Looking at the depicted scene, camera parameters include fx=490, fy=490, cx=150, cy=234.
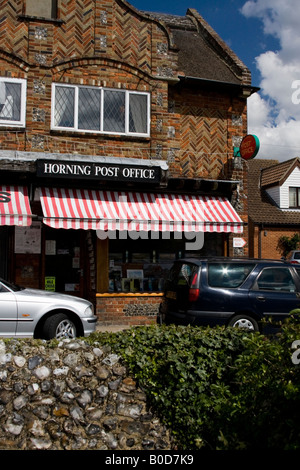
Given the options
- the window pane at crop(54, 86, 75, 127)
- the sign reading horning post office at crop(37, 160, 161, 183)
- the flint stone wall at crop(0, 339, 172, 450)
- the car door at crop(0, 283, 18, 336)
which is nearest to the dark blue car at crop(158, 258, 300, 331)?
the car door at crop(0, 283, 18, 336)

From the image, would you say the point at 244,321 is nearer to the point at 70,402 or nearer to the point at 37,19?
the point at 70,402

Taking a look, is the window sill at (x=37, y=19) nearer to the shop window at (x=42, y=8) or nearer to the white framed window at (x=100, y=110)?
the shop window at (x=42, y=8)

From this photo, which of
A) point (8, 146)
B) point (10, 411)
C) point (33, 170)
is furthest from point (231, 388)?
point (8, 146)

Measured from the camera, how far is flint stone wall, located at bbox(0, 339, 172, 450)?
194 inches

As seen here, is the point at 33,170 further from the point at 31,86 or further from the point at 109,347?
the point at 109,347

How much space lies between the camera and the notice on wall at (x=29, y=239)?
13164 millimetres

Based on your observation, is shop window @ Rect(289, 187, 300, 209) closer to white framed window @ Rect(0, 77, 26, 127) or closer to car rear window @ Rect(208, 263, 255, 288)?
white framed window @ Rect(0, 77, 26, 127)

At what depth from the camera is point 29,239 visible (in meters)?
13.3

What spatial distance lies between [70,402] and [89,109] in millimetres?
9948

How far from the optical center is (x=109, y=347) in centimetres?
557

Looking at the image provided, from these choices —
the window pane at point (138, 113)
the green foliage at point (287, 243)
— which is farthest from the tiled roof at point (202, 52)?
the green foliage at point (287, 243)

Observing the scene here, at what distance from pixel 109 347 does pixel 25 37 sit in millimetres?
10444

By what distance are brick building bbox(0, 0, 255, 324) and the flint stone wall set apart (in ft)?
22.2

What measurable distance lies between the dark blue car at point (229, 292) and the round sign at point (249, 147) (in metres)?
4.70
